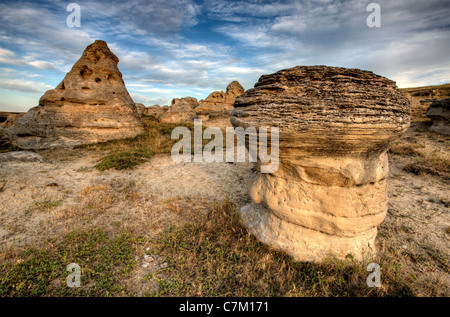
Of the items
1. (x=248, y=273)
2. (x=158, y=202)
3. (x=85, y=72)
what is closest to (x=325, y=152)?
(x=248, y=273)

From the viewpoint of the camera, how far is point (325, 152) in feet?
10.6

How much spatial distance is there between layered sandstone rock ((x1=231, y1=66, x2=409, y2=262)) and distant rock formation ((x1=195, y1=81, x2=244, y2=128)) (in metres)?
18.2

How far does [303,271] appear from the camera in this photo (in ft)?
10.7

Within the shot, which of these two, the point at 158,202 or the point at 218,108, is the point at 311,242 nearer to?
the point at 158,202

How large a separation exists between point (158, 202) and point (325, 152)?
15.0 feet

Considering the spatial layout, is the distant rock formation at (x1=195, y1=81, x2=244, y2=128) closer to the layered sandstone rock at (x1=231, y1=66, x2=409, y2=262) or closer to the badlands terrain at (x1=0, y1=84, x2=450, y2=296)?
the badlands terrain at (x1=0, y1=84, x2=450, y2=296)

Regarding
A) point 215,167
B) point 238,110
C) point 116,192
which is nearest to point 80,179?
point 116,192

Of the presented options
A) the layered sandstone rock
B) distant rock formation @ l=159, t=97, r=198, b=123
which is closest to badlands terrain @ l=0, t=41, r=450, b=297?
the layered sandstone rock

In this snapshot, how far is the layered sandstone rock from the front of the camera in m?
2.89

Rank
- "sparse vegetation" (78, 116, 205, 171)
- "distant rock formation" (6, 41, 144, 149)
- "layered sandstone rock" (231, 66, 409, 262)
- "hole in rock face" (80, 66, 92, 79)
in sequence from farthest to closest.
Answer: "hole in rock face" (80, 66, 92, 79), "distant rock formation" (6, 41, 144, 149), "sparse vegetation" (78, 116, 205, 171), "layered sandstone rock" (231, 66, 409, 262)

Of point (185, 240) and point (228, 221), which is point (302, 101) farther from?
point (185, 240)

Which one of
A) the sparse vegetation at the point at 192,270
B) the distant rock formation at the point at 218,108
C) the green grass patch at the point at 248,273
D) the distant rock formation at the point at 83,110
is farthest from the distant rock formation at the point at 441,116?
the distant rock formation at the point at 83,110

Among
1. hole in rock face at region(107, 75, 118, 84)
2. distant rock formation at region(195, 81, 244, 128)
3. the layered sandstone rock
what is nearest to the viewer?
the layered sandstone rock

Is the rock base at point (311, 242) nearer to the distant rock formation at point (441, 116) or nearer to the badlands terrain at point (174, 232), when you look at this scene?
the badlands terrain at point (174, 232)
